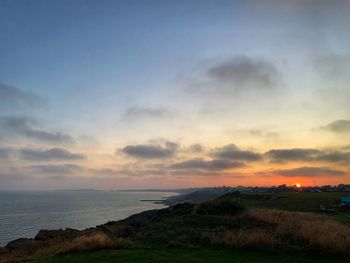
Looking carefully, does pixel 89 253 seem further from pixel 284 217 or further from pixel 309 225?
pixel 284 217

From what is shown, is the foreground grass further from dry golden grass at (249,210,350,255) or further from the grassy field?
dry golden grass at (249,210,350,255)

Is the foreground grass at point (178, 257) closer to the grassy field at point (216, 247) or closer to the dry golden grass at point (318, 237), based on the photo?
the grassy field at point (216, 247)

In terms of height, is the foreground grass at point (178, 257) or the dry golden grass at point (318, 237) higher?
the dry golden grass at point (318, 237)

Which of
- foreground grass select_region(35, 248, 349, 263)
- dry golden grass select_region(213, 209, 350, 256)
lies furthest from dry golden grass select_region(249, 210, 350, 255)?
foreground grass select_region(35, 248, 349, 263)

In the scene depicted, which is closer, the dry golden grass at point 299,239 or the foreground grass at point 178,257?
the foreground grass at point 178,257

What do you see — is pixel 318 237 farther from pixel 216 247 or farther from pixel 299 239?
pixel 216 247

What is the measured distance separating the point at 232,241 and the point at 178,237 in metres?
3.44

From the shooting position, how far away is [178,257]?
Result: 59.7ft

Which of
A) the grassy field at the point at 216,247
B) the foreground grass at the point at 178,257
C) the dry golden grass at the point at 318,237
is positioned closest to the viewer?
the foreground grass at the point at 178,257

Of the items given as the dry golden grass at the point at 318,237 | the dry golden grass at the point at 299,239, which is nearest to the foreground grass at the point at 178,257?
the dry golden grass at the point at 299,239

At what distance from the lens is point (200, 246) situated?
68.9 ft

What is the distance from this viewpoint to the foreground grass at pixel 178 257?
17.5 metres

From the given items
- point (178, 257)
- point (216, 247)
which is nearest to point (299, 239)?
point (216, 247)

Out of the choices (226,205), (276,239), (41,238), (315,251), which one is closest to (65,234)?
(41,238)
